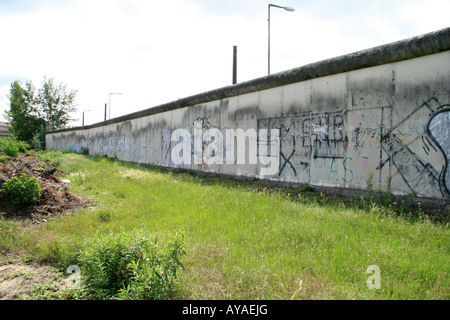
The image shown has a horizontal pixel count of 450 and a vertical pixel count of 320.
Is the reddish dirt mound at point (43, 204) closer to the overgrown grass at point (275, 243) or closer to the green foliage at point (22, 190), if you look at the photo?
the green foliage at point (22, 190)

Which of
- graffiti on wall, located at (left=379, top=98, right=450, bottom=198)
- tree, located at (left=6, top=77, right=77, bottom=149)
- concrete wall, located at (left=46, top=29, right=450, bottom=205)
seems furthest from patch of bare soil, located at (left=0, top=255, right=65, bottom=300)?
tree, located at (left=6, top=77, right=77, bottom=149)

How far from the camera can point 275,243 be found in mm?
3670

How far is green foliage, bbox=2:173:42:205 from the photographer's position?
552 cm

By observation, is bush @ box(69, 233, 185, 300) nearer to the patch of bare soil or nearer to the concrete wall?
the patch of bare soil

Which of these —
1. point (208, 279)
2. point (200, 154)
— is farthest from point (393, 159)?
point (200, 154)

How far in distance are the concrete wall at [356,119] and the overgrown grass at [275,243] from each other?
98cm

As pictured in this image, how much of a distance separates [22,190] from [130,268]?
3.91 m

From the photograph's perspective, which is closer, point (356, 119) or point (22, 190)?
point (22, 190)

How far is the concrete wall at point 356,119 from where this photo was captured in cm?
542
